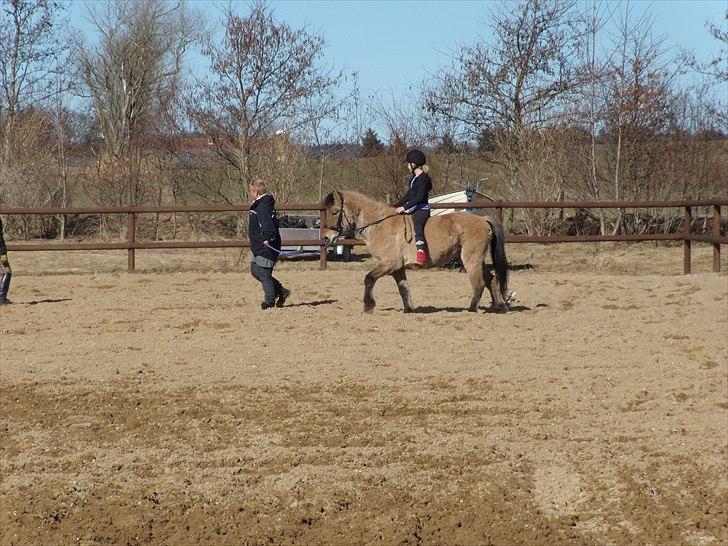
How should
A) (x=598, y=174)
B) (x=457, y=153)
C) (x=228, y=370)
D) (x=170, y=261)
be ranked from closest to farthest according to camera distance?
(x=228, y=370) → (x=170, y=261) → (x=598, y=174) → (x=457, y=153)

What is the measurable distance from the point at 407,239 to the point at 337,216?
0.89m

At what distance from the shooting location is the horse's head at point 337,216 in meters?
12.4

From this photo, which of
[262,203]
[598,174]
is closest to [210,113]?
[598,174]

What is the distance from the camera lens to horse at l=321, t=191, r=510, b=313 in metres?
12.2

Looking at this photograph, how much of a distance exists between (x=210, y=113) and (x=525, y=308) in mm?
15776

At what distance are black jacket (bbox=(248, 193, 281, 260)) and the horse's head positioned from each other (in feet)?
2.25

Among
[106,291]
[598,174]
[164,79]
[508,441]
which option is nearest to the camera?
[508,441]

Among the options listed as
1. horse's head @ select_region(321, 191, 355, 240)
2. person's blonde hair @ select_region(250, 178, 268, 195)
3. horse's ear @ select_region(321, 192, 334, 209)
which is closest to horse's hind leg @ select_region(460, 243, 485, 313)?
horse's head @ select_region(321, 191, 355, 240)

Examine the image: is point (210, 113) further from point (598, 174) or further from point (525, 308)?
point (525, 308)

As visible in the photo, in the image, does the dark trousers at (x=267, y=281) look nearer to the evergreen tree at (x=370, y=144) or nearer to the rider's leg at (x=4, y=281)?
the rider's leg at (x=4, y=281)

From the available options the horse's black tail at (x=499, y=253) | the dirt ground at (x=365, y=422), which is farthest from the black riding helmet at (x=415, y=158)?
the dirt ground at (x=365, y=422)

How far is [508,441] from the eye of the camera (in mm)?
7195

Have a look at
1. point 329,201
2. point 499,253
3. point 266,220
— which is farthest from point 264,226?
point 499,253

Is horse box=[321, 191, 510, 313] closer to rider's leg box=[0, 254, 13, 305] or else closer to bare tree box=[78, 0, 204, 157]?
rider's leg box=[0, 254, 13, 305]
